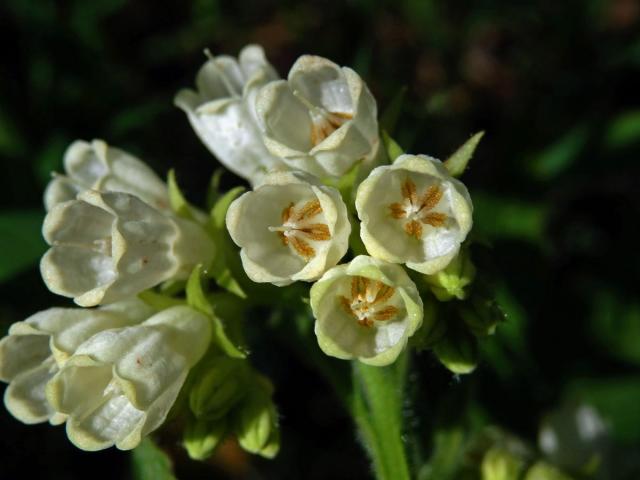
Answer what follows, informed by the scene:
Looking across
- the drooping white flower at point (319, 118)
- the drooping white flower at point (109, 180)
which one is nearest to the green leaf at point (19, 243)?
the drooping white flower at point (109, 180)

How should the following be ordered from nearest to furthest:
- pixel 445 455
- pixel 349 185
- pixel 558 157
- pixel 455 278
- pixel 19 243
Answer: pixel 455 278 < pixel 349 185 < pixel 445 455 < pixel 19 243 < pixel 558 157

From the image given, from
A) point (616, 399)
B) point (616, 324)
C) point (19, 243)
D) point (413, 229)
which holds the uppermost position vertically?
point (413, 229)

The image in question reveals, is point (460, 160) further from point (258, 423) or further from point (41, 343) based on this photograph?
point (41, 343)

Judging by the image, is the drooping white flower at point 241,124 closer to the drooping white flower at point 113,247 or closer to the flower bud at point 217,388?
the drooping white flower at point 113,247

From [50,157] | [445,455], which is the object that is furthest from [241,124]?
[50,157]

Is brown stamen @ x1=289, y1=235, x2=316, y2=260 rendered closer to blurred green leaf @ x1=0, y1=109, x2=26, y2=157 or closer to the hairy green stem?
the hairy green stem

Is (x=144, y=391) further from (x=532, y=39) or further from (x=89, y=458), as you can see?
(x=532, y=39)
